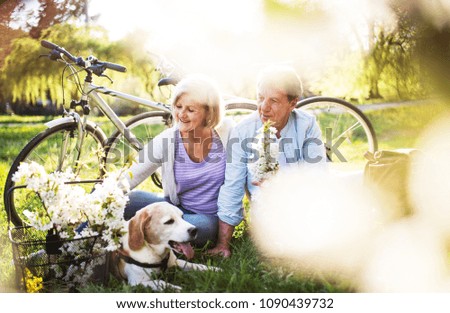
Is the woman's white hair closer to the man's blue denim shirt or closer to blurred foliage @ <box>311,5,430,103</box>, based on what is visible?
the man's blue denim shirt

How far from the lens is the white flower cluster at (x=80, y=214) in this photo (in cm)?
201

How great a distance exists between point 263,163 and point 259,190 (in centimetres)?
15

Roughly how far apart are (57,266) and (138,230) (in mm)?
339

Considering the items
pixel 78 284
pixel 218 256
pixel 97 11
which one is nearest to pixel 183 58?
pixel 97 11

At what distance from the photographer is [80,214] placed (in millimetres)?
2053

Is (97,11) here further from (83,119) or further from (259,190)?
(259,190)

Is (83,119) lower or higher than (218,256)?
higher

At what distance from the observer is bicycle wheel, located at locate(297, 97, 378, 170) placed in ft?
9.00

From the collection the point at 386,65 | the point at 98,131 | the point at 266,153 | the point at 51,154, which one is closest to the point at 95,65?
the point at 98,131

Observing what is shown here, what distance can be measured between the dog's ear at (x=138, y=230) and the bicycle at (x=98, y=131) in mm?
457

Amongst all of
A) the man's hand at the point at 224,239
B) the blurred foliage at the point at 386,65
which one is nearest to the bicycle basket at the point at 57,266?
the man's hand at the point at 224,239

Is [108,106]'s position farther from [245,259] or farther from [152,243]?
[245,259]
